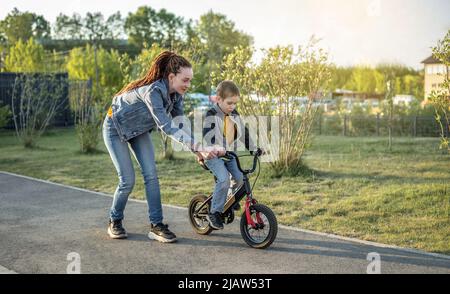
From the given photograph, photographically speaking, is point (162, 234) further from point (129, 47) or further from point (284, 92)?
point (129, 47)

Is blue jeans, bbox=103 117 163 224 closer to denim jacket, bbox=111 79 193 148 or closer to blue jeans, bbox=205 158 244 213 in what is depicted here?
denim jacket, bbox=111 79 193 148

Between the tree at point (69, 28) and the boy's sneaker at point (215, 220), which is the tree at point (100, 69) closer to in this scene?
the boy's sneaker at point (215, 220)

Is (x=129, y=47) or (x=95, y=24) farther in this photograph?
(x=95, y=24)

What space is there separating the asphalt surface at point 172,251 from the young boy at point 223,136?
0.41 m

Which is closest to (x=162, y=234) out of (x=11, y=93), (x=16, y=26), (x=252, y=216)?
(x=252, y=216)

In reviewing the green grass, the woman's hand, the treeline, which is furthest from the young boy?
the treeline

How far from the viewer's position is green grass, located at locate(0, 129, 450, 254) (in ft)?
20.3

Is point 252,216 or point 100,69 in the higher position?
point 100,69

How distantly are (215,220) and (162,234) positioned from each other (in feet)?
1.77

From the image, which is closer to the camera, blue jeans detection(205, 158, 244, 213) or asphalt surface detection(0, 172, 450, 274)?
asphalt surface detection(0, 172, 450, 274)

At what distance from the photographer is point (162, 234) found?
5.61 m

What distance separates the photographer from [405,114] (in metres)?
19.0

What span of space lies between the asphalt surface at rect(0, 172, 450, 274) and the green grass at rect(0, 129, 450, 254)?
554mm
